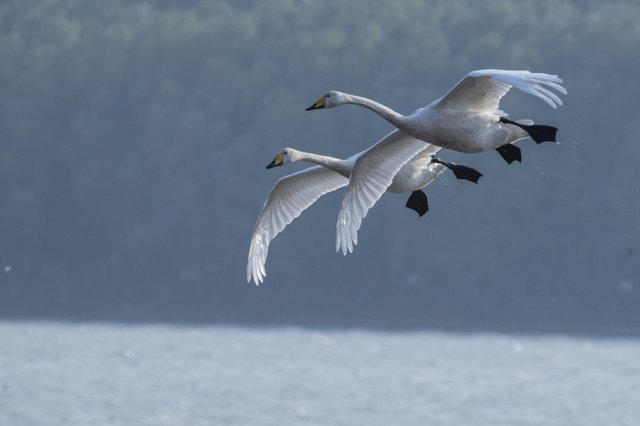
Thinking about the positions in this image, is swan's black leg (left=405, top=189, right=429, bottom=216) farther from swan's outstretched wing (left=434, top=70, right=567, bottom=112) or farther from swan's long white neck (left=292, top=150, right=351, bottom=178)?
swan's outstretched wing (left=434, top=70, right=567, bottom=112)

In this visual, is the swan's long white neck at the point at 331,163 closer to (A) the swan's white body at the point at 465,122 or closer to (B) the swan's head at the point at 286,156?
(B) the swan's head at the point at 286,156

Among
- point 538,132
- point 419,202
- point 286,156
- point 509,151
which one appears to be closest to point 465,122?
point 538,132

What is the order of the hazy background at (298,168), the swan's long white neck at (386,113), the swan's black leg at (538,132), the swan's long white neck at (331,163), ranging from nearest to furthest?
the swan's black leg at (538,132), the swan's long white neck at (386,113), the swan's long white neck at (331,163), the hazy background at (298,168)

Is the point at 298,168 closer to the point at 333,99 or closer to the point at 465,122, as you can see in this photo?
the point at 333,99

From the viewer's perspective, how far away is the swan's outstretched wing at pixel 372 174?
17.7 m

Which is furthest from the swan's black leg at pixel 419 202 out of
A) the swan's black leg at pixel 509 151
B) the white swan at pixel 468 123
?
the white swan at pixel 468 123

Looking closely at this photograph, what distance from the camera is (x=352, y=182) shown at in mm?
18031

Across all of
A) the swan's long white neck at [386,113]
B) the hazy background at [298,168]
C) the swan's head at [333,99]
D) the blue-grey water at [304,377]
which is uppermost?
the hazy background at [298,168]

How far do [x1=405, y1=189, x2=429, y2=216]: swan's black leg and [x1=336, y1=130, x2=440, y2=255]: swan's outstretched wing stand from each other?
115 cm

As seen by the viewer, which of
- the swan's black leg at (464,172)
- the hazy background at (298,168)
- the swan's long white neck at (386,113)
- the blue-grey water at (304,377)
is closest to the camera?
the swan's long white neck at (386,113)

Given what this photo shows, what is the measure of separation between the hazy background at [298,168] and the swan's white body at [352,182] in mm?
40352

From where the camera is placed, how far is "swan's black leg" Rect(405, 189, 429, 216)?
63.5 feet

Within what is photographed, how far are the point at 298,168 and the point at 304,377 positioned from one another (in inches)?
766

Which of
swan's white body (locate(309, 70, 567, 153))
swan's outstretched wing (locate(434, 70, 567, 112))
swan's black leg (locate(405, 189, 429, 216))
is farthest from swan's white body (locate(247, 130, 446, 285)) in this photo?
swan's outstretched wing (locate(434, 70, 567, 112))
